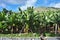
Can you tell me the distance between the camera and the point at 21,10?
1144 inches

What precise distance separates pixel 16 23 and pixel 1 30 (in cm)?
233

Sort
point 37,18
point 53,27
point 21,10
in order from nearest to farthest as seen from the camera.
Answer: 1. point 37,18
2. point 21,10
3. point 53,27

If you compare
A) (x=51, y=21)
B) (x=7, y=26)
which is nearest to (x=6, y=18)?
(x=7, y=26)

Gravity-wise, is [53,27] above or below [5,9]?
below

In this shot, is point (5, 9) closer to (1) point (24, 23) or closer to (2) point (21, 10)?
(2) point (21, 10)

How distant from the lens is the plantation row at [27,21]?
26.9 meters

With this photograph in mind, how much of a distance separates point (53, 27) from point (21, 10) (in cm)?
560

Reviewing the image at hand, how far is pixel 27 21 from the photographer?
26.8m

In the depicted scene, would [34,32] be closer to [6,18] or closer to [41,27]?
[41,27]

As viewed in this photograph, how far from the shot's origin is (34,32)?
27.7 meters

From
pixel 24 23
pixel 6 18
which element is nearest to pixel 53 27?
pixel 24 23

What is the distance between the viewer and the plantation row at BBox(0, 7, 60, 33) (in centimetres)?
2686

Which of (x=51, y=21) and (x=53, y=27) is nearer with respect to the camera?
(x=51, y=21)

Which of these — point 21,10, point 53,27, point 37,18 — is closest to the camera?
point 37,18
